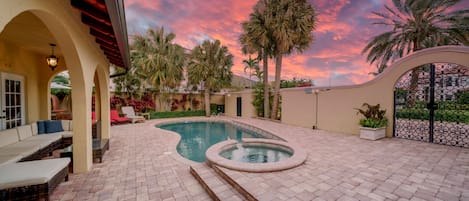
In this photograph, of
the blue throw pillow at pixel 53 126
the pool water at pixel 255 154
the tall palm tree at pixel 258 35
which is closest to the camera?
the pool water at pixel 255 154

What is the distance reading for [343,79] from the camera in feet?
37.0

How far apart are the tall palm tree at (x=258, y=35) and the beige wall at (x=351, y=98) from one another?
2.92 m

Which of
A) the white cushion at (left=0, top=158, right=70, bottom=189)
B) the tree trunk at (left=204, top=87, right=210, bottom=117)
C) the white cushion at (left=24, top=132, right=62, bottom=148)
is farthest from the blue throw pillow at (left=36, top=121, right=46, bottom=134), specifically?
the tree trunk at (left=204, top=87, right=210, bottom=117)

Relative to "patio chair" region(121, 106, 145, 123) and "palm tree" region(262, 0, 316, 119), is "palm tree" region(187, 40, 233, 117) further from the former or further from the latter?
"palm tree" region(262, 0, 316, 119)

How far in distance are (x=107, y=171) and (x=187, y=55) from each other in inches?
530

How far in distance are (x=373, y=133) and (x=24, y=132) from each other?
38.2 ft

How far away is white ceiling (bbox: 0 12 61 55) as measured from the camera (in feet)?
12.0

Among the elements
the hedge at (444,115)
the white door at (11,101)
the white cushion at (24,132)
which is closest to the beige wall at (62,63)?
the white door at (11,101)

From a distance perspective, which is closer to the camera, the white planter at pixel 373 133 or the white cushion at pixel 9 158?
the white cushion at pixel 9 158

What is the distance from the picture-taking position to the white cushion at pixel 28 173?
2486 millimetres

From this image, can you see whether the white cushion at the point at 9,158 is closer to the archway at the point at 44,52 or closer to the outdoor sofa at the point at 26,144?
the outdoor sofa at the point at 26,144

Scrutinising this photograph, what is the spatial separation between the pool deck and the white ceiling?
3.34 m

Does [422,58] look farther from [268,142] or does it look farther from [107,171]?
[107,171]

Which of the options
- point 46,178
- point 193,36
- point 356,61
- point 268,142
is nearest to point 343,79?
point 356,61
